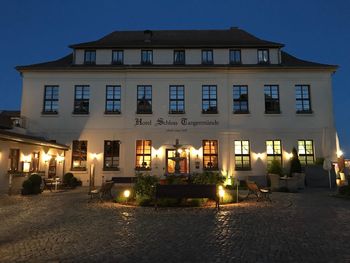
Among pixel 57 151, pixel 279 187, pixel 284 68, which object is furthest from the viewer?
pixel 284 68

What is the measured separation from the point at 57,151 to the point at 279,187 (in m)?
15.2

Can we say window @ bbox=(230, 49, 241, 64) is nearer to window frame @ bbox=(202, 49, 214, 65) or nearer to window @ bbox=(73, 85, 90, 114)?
window frame @ bbox=(202, 49, 214, 65)

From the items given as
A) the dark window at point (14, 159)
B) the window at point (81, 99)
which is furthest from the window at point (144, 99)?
the dark window at point (14, 159)

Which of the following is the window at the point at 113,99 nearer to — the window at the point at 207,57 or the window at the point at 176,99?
the window at the point at 176,99

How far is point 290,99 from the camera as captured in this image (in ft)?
78.4

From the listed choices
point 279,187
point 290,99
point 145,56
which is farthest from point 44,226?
point 290,99

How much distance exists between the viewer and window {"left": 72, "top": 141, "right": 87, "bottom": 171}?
76.4ft

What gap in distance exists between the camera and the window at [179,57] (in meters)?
24.6

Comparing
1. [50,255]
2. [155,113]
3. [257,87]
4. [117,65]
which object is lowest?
[50,255]

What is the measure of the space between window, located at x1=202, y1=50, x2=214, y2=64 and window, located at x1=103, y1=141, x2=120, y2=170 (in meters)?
9.29

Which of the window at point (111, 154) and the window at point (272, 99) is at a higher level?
the window at point (272, 99)

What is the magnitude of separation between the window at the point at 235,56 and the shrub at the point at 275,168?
8266 millimetres

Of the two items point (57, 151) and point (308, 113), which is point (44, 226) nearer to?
point (57, 151)

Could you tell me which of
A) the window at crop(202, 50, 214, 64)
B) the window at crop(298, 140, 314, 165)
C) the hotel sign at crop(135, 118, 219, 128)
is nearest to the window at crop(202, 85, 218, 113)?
the hotel sign at crop(135, 118, 219, 128)
